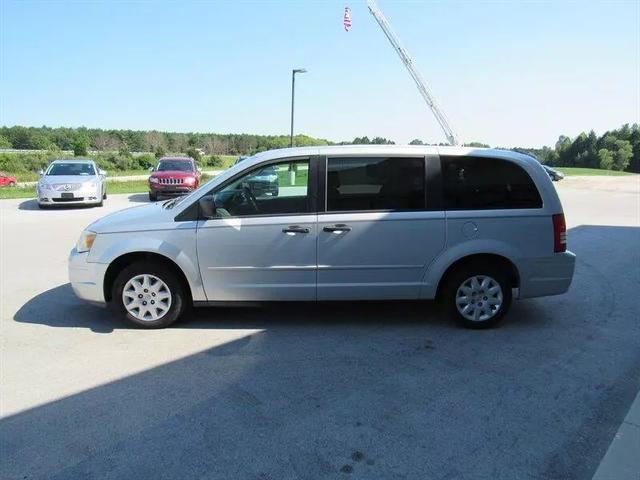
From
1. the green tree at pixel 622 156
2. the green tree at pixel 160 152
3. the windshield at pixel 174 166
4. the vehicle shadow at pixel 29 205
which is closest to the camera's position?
the vehicle shadow at pixel 29 205

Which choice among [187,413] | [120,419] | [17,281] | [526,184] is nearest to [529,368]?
[526,184]

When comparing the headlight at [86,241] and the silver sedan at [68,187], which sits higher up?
the silver sedan at [68,187]

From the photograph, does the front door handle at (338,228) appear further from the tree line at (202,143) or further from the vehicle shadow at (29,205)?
the tree line at (202,143)

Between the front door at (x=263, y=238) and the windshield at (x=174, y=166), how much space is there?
15533 mm

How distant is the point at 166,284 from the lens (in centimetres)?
477

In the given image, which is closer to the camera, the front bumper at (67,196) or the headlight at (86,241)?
the headlight at (86,241)

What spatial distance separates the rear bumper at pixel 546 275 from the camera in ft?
16.0

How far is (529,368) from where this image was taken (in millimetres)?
4023

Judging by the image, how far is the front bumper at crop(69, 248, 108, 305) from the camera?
15.7 feet

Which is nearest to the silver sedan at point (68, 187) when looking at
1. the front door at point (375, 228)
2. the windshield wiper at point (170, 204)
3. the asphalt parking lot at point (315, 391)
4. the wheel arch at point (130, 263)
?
the asphalt parking lot at point (315, 391)

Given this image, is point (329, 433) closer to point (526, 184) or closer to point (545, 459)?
point (545, 459)

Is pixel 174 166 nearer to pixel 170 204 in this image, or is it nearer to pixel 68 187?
pixel 68 187

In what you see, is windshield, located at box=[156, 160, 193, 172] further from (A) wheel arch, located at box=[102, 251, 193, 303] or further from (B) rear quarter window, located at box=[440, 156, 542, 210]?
(B) rear quarter window, located at box=[440, 156, 542, 210]

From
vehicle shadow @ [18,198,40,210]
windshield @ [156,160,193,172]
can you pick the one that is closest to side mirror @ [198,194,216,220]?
vehicle shadow @ [18,198,40,210]
